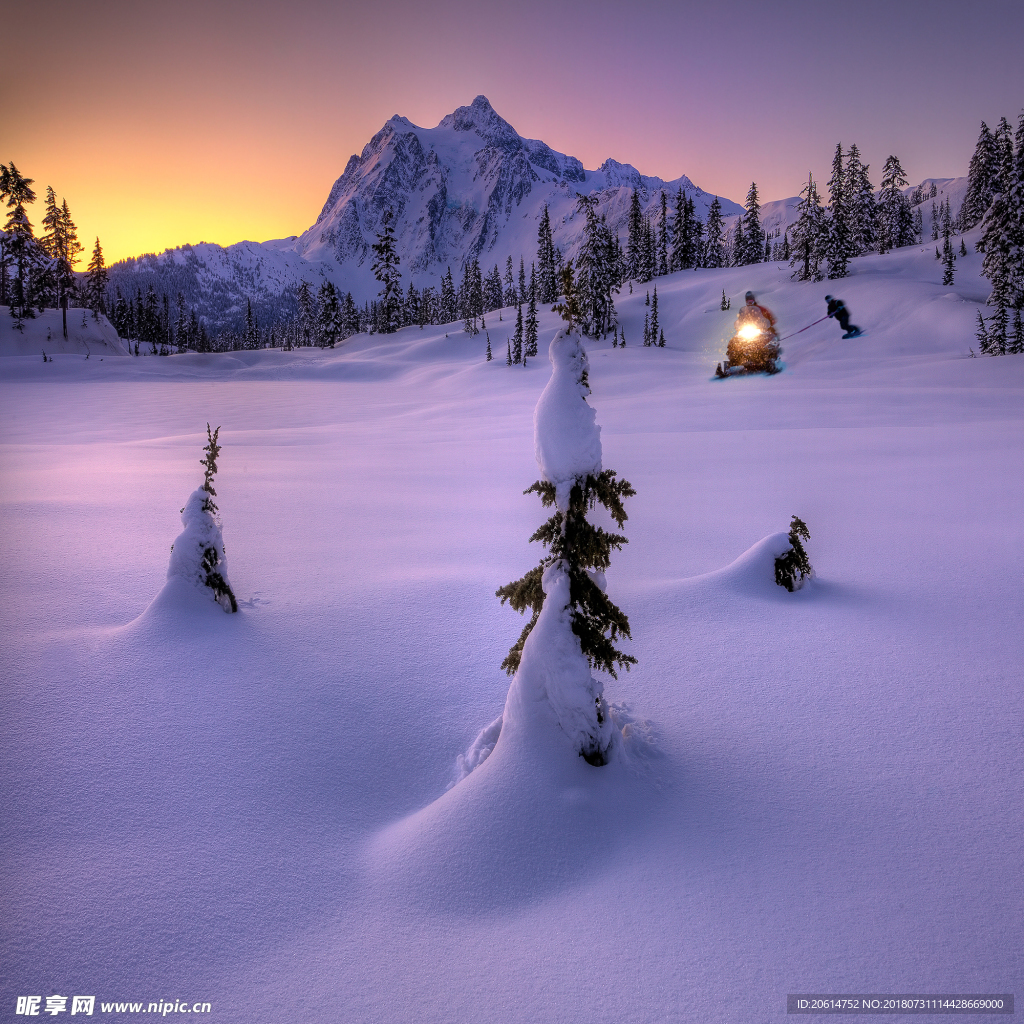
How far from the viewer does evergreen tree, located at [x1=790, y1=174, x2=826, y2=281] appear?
173 ft

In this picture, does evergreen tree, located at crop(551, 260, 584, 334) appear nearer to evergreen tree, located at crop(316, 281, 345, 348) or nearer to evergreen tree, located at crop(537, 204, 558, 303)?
evergreen tree, located at crop(316, 281, 345, 348)

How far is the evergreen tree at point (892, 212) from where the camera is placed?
2778 inches

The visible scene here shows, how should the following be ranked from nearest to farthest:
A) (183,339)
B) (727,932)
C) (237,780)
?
1. (727,932)
2. (237,780)
3. (183,339)

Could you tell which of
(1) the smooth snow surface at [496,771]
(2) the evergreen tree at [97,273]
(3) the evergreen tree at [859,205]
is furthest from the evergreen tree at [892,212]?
(2) the evergreen tree at [97,273]

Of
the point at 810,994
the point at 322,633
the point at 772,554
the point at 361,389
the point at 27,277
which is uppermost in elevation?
the point at 27,277

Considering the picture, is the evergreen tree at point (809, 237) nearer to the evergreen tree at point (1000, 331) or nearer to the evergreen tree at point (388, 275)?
the evergreen tree at point (1000, 331)

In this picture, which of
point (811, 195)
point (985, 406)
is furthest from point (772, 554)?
point (811, 195)

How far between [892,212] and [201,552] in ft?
303

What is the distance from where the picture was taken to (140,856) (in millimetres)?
3480

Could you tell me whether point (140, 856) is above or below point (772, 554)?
below

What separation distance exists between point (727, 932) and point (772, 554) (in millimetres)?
4782

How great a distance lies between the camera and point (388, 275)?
249 feet

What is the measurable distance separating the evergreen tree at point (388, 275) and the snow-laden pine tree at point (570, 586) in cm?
7541

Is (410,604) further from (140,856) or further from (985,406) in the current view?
(985,406)
